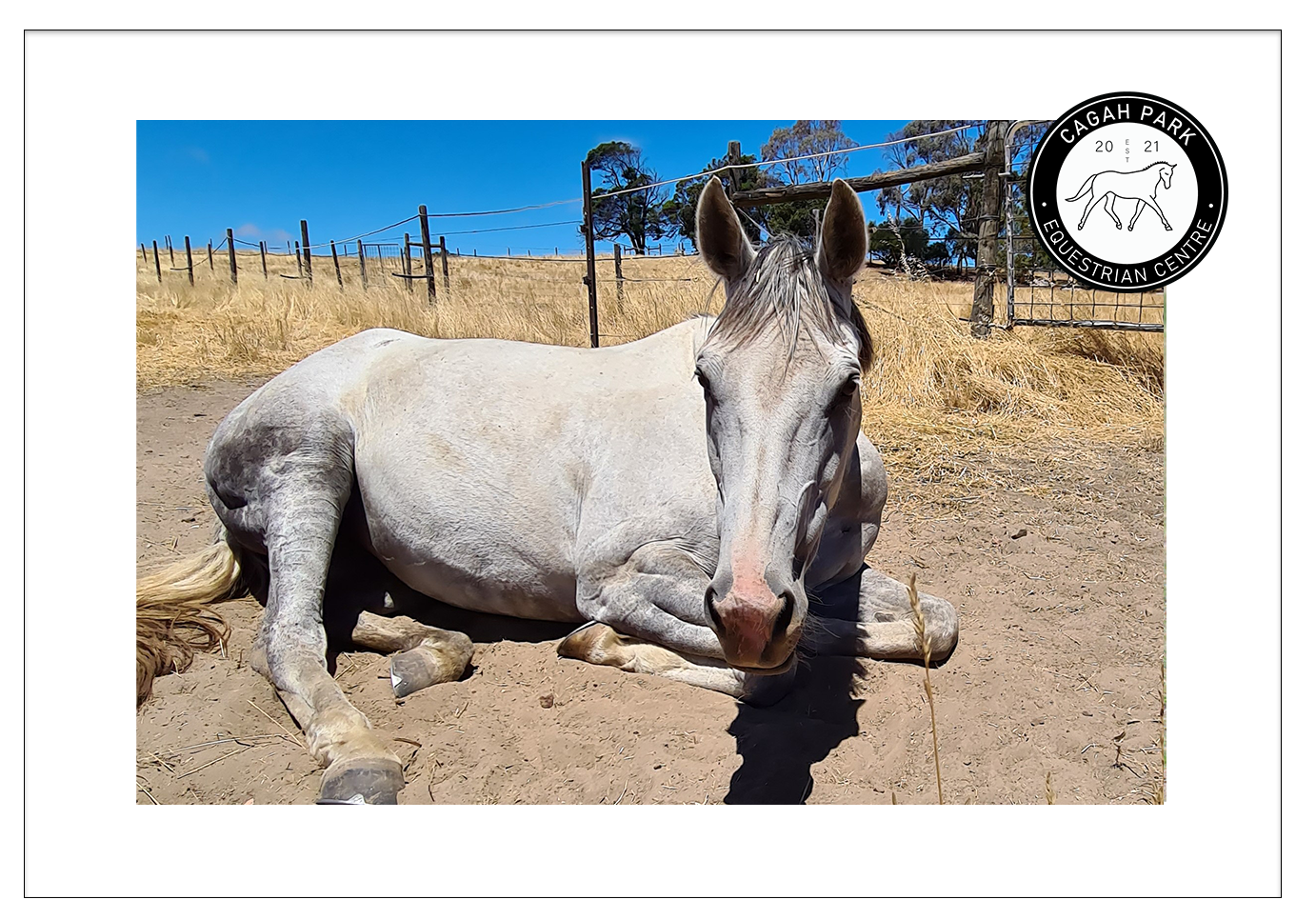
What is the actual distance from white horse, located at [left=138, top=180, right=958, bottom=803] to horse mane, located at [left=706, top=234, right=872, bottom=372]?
2 cm

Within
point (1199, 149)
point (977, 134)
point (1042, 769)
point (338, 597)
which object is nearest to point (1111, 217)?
point (1199, 149)

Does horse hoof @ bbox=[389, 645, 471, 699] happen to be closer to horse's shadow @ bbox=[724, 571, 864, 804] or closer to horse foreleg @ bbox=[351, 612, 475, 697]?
horse foreleg @ bbox=[351, 612, 475, 697]

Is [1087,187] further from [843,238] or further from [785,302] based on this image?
[785,302]

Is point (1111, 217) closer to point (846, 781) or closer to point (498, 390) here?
point (846, 781)

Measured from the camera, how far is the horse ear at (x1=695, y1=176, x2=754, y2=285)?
86.6 inches

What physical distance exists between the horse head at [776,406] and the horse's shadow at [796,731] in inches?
26.5

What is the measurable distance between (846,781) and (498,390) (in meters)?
2.09

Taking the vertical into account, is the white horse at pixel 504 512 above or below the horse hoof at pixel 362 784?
above

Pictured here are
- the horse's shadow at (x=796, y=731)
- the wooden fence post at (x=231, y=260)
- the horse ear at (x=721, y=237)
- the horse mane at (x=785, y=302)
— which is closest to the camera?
the horse mane at (x=785, y=302)

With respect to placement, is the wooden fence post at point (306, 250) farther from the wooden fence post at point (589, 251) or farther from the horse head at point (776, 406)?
the horse head at point (776, 406)

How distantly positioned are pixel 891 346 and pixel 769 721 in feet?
18.1

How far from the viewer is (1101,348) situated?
735 cm

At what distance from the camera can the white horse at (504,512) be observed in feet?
9.10

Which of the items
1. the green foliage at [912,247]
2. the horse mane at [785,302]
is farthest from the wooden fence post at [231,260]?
the horse mane at [785,302]
